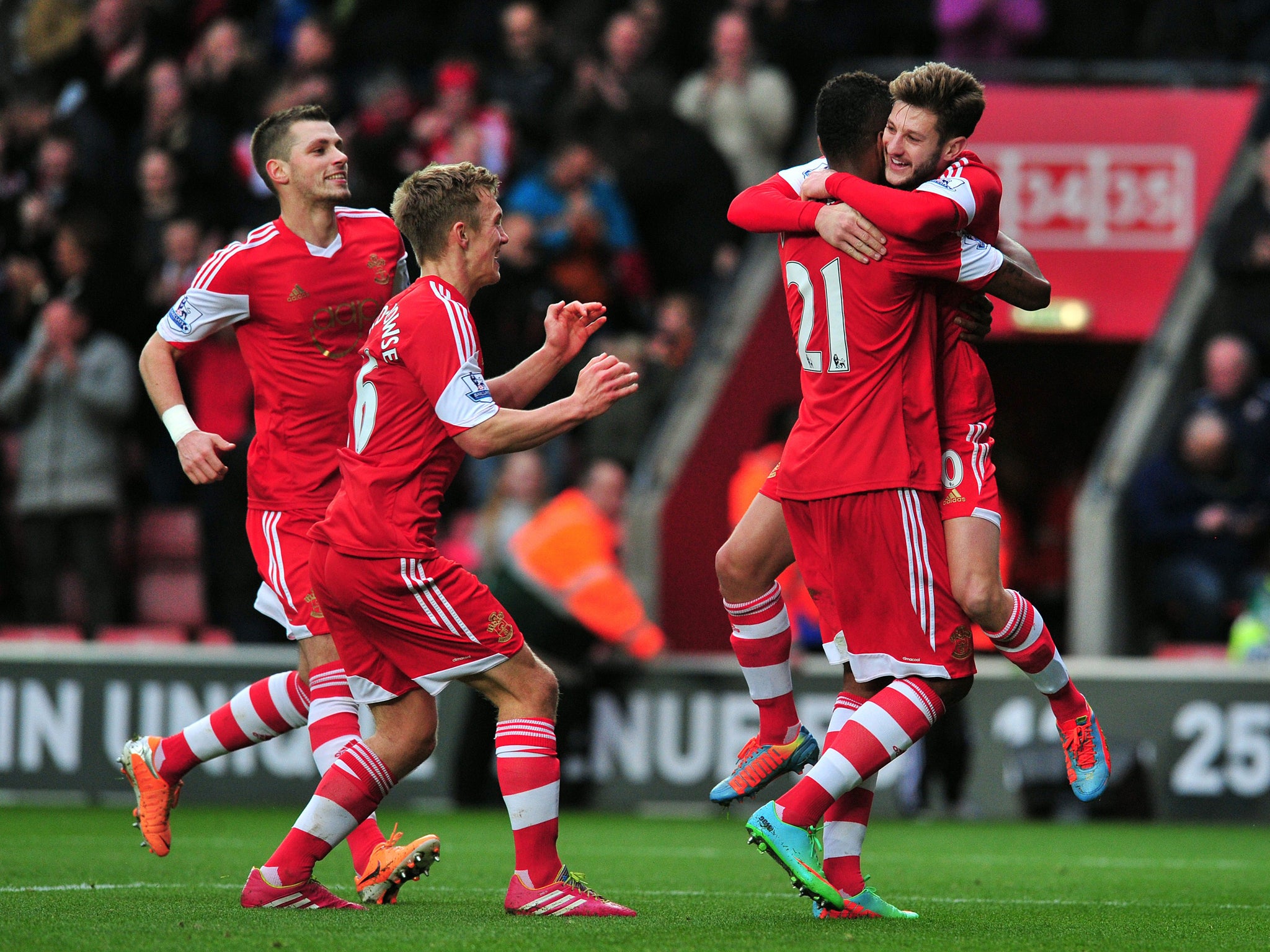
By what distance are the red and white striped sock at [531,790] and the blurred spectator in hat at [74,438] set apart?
22.4 ft

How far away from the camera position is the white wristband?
233 inches

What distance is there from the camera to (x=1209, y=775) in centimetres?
996

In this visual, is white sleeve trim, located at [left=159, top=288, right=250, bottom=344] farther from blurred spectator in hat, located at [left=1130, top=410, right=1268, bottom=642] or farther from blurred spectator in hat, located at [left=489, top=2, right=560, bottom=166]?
blurred spectator in hat, located at [left=489, top=2, right=560, bottom=166]

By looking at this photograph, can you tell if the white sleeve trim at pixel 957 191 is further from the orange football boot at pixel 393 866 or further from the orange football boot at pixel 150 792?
the orange football boot at pixel 150 792

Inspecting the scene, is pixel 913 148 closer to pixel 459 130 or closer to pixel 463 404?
pixel 463 404

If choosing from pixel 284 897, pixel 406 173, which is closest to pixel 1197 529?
pixel 406 173

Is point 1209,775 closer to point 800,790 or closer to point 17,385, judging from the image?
point 800,790

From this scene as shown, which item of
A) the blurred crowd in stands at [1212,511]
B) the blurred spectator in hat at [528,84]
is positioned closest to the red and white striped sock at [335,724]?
the blurred crowd in stands at [1212,511]

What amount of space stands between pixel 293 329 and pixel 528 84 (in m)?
7.19

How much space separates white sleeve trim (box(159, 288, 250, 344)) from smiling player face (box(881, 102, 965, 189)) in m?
2.15

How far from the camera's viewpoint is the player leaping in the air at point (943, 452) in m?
5.22

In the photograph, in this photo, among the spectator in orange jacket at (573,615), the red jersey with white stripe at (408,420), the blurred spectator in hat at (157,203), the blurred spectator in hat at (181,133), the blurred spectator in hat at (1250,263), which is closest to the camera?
the red jersey with white stripe at (408,420)

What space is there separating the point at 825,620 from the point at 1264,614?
5.38 m

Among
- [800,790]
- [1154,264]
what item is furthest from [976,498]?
[1154,264]
